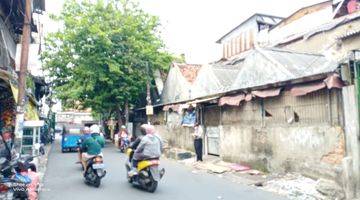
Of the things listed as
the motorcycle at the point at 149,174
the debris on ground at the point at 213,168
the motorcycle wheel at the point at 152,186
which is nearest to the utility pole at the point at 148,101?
the debris on ground at the point at 213,168

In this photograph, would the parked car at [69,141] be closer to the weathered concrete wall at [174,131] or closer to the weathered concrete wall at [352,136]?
the weathered concrete wall at [174,131]

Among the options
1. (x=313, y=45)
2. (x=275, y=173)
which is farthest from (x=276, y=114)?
(x=313, y=45)

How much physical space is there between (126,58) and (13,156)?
19.3 metres

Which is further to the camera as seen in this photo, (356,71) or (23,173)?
(356,71)

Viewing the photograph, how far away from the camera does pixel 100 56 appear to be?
2602 cm

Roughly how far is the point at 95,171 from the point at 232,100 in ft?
21.0

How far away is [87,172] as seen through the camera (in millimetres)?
10078

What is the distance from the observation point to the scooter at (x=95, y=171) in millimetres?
9773

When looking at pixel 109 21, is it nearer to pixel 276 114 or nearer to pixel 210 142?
pixel 210 142

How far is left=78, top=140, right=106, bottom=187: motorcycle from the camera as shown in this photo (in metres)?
9.77

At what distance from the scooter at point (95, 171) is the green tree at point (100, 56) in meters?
16.2

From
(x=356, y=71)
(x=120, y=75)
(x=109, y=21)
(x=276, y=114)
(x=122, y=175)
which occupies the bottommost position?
(x=122, y=175)

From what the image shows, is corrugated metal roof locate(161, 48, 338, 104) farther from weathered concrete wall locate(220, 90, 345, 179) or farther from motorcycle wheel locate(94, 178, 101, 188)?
motorcycle wheel locate(94, 178, 101, 188)

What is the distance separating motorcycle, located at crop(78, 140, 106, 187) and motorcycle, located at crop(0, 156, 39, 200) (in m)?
2.35
